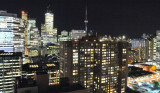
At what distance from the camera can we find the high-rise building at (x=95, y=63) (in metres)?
39.8

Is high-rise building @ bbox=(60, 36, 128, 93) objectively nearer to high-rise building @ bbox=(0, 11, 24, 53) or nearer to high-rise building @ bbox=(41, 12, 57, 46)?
high-rise building @ bbox=(0, 11, 24, 53)

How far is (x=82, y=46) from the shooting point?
40.9m

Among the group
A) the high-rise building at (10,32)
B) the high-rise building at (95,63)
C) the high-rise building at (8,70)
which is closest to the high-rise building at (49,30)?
the high-rise building at (10,32)

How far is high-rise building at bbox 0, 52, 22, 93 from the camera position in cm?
4266

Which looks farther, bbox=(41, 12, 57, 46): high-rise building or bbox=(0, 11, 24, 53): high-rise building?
bbox=(41, 12, 57, 46): high-rise building

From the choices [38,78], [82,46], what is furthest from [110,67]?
[38,78]

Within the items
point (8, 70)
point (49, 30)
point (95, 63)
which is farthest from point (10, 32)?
point (49, 30)

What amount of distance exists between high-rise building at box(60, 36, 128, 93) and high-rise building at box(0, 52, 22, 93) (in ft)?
55.7

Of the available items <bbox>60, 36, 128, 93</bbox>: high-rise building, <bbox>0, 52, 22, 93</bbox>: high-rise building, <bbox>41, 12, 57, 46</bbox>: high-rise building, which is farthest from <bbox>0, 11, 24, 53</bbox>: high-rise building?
<bbox>41, 12, 57, 46</bbox>: high-rise building

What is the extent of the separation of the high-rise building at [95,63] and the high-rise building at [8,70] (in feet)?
55.7

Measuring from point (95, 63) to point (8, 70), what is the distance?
1252 inches

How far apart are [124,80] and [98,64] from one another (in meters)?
12.4

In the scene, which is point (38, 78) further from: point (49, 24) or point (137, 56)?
point (49, 24)

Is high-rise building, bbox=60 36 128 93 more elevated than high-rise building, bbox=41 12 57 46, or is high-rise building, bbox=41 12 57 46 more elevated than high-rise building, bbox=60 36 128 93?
high-rise building, bbox=41 12 57 46
